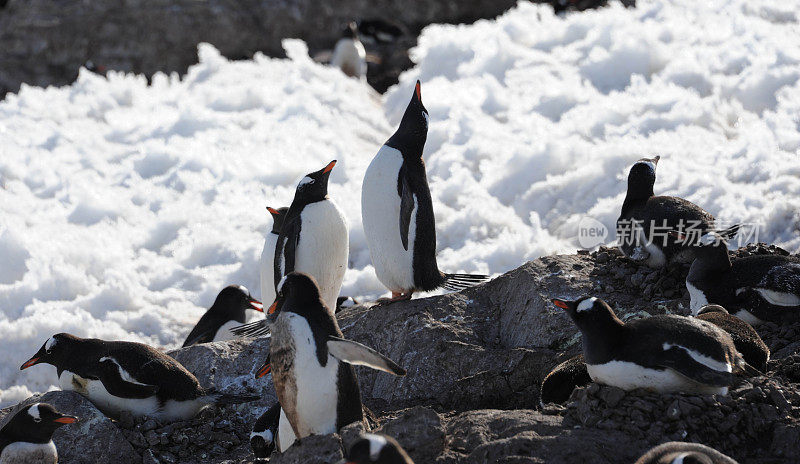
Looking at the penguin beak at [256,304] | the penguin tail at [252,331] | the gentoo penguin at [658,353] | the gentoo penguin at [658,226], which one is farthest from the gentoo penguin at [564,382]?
the penguin beak at [256,304]

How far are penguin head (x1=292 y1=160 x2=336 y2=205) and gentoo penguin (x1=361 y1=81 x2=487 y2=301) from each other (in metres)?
0.26

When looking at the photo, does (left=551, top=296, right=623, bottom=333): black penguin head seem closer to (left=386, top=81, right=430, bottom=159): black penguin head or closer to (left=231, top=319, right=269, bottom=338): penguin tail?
(left=386, top=81, right=430, bottom=159): black penguin head

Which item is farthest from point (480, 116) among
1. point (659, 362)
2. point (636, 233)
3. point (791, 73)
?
point (659, 362)

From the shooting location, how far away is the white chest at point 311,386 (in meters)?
3.74

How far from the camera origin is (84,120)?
11.6 meters

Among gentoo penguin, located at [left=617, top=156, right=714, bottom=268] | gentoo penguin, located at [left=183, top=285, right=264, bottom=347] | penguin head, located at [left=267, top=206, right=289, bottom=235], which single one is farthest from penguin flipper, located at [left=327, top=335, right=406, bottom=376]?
gentoo penguin, located at [left=183, top=285, right=264, bottom=347]

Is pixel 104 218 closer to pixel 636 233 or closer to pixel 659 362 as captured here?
pixel 636 233

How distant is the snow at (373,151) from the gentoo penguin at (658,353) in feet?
10.8

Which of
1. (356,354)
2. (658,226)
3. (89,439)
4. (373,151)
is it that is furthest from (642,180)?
(373,151)

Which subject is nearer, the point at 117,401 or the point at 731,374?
the point at 731,374

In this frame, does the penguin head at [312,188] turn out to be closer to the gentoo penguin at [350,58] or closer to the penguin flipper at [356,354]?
the penguin flipper at [356,354]

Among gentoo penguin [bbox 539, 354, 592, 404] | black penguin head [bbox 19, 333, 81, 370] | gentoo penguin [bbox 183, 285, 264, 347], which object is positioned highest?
black penguin head [bbox 19, 333, 81, 370]

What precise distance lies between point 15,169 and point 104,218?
1.47m

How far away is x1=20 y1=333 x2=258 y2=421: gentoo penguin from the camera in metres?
4.59
